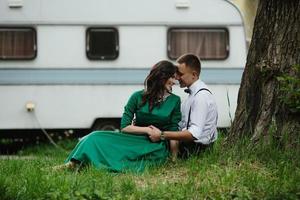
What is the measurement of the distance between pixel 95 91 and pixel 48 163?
14.5 ft

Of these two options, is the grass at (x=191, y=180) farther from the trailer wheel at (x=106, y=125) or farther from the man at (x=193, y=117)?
the trailer wheel at (x=106, y=125)

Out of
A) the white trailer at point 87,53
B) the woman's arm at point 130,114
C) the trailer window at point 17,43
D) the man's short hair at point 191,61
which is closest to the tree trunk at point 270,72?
the man's short hair at point 191,61

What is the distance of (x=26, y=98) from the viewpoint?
11.9 metres

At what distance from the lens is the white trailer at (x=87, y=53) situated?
1190 cm

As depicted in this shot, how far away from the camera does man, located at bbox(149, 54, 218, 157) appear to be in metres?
6.75

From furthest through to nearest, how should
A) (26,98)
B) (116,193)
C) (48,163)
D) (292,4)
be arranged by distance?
(26,98) < (48,163) < (292,4) < (116,193)

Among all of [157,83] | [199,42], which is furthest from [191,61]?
[199,42]

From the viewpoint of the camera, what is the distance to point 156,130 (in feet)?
22.2

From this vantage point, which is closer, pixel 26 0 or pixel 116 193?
pixel 116 193

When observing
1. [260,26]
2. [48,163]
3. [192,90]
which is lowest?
[48,163]

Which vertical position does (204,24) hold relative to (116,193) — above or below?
above

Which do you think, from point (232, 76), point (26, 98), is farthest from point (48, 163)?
point (232, 76)

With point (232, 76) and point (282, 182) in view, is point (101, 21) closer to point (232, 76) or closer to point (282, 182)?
point (232, 76)

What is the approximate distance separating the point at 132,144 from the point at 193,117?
0.62 meters
